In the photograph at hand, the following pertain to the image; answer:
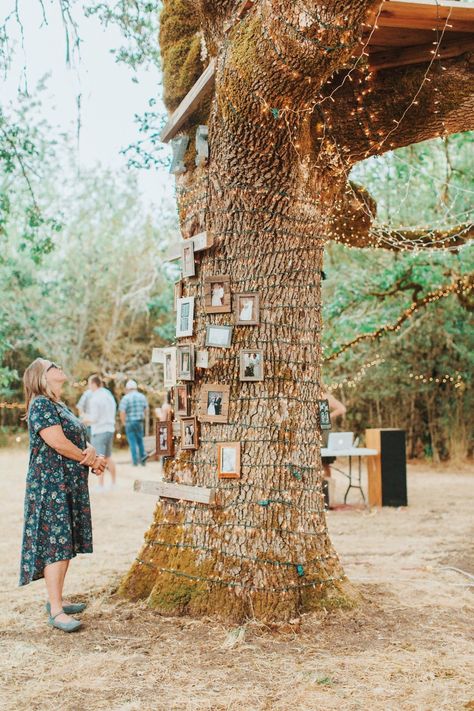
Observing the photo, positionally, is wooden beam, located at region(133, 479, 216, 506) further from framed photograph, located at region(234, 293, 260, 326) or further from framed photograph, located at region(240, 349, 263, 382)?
framed photograph, located at region(234, 293, 260, 326)

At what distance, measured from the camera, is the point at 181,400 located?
4.34m

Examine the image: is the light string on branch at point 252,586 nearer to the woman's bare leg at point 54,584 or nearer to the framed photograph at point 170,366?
the woman's bare leg at point 54,584

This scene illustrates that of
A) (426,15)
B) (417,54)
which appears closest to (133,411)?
(417,54)

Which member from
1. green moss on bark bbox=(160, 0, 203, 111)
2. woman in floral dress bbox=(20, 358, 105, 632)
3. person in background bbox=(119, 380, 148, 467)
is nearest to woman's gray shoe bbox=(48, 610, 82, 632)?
woman in floral dress bbox=(20, 358, 105, 632)

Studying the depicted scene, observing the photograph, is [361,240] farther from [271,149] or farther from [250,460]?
Result: [250,460]

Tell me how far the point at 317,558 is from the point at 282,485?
46 cm

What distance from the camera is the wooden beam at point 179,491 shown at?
4.08 metres

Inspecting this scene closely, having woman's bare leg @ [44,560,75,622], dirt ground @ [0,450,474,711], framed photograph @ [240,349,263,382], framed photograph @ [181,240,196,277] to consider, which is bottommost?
dirt ground @ [0,450,474,711]

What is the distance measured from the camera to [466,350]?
43.7 ft

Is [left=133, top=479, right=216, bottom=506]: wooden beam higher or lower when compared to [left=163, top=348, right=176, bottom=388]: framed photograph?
lower

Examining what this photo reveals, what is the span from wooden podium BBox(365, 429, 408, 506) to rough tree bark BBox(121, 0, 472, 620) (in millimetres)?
4766

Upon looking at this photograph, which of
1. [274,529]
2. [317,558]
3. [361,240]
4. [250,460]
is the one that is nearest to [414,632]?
[317,558]

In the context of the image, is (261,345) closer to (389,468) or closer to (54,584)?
(54,584)

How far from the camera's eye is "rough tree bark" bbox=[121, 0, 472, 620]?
3949 millimetres
